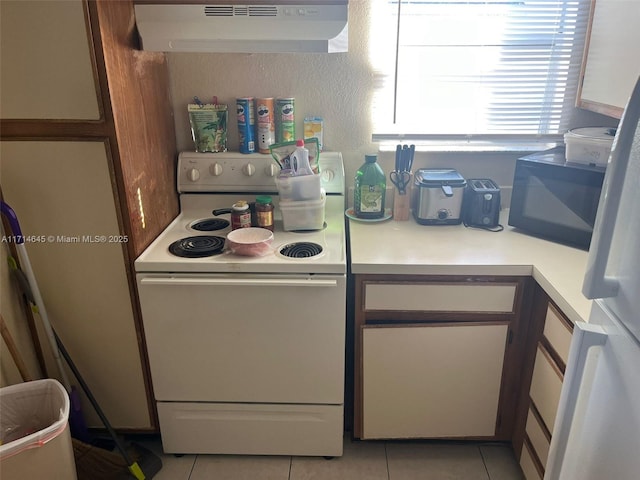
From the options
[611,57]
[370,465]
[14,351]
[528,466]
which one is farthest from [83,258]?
[611,57]

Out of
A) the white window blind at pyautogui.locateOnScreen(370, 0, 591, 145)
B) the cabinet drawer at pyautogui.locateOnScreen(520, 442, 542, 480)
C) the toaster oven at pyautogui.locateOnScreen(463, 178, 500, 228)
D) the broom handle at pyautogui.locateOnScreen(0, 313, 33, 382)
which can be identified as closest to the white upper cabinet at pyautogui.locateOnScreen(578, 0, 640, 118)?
the white window blind at pyautogui.locateOnScreen(370, 0, 591, 145)

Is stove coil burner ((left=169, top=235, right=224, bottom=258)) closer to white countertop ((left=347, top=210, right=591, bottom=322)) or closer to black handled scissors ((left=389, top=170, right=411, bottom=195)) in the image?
white countertop ((left=347, top=210, right=591, bottom=322))

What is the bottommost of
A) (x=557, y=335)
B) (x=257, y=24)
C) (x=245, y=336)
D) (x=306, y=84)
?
(x=245, y=336)

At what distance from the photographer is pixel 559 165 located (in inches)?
67.7

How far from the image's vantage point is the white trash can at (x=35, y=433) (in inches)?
55.7

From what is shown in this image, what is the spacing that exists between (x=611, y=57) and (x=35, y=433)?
2.17 metres

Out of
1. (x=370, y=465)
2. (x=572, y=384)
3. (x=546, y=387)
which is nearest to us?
(x=572, y=384)

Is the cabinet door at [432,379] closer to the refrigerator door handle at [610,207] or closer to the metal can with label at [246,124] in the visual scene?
the refrigerator door handle at [610,207]

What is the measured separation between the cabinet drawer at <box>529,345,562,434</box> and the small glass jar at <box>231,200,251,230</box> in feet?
3.55

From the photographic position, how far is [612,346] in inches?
38.5

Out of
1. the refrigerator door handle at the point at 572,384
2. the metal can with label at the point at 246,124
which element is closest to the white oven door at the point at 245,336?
the metal can with label at the point at 246,124

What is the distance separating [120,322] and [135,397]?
0.33m

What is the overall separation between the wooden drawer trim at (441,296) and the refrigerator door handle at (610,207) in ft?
2.14

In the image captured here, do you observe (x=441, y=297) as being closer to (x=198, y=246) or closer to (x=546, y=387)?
(x=546, y=387)
